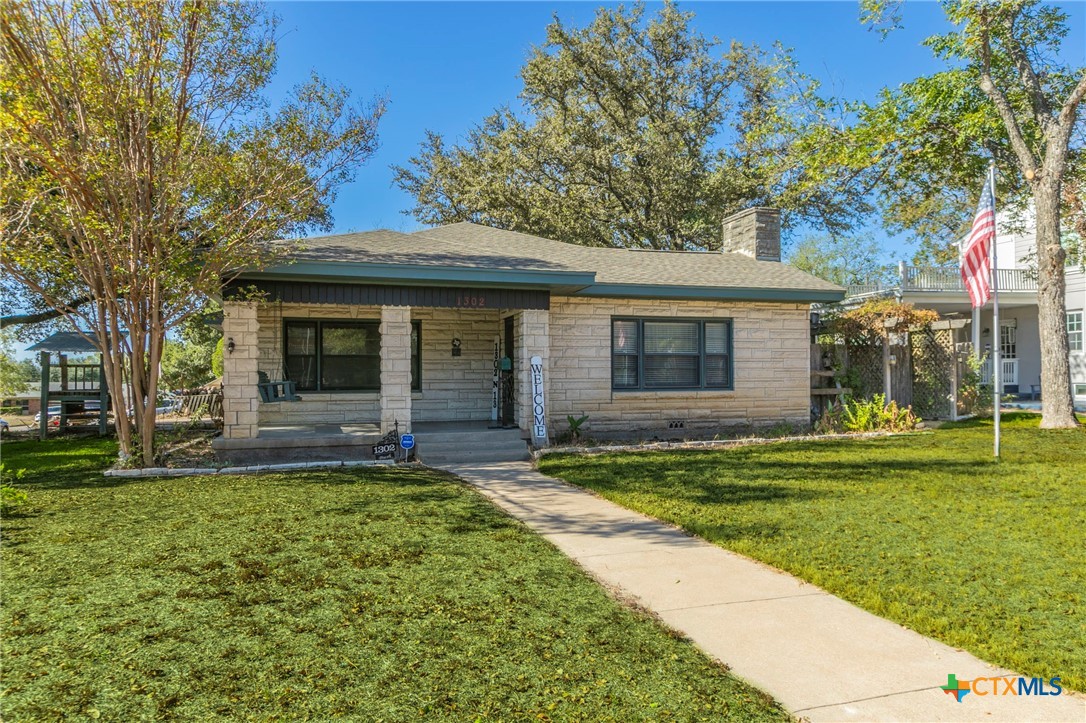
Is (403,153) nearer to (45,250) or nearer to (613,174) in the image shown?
(613,174)

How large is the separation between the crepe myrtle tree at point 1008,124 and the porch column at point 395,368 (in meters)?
11.5

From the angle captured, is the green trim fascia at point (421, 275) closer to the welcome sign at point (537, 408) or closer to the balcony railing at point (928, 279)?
the welcome sign at point (537, 408)

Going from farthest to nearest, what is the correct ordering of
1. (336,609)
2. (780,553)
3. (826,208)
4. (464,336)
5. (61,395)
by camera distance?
(826,208) → (61,395) → (464,336) → (780,553) → (336,609)

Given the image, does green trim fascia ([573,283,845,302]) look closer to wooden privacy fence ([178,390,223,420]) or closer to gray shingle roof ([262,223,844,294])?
gray shingle roof ([262,223,844,294])

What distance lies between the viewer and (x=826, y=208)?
26.2 metres

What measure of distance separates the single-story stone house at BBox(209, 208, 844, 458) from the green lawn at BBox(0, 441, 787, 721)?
4648mm

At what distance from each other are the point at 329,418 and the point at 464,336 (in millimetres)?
2904

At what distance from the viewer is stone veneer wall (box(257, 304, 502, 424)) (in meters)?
12.1

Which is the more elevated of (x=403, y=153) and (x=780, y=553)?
(x=403, y=153)

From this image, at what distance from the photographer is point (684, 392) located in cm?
1290

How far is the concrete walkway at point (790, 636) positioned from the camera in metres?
3.05

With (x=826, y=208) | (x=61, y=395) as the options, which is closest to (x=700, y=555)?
(x=61, y=395)

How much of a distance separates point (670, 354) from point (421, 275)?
5139 millimetres

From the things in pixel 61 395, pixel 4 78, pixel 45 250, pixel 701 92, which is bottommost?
pixel 61 395
